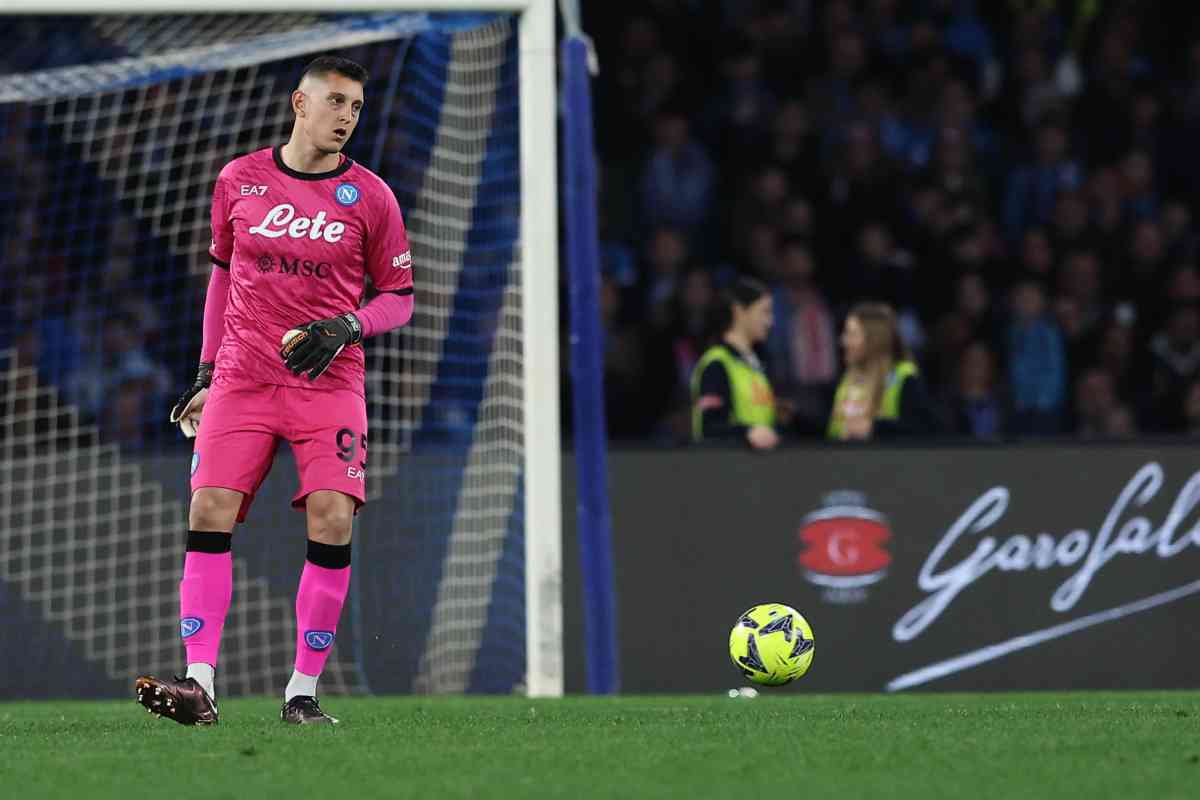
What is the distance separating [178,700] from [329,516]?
2.28 feet

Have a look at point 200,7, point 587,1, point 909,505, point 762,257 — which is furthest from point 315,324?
point 587,1

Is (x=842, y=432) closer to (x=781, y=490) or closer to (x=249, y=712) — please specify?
(x=781, y=490)

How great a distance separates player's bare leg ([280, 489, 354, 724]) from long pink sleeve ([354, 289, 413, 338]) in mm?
519

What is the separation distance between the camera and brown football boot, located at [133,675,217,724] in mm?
5723

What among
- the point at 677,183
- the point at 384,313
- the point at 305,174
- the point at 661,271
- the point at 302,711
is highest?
the point at 677,183

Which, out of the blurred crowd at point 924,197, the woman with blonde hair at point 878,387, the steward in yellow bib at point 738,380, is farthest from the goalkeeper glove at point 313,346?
the blurred crowd at point 924,197

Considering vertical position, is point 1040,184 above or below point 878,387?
above

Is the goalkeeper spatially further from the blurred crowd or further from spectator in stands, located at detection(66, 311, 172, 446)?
the blurred crowd

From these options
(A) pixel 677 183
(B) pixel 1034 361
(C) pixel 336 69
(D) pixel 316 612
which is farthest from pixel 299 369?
(A) pixel 677 183

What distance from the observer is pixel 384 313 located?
6.23m

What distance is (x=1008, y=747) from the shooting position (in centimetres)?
531

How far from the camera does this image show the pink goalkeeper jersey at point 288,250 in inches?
242

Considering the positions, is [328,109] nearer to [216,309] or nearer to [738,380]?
[216,309]

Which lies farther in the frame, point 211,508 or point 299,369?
point 211,508
